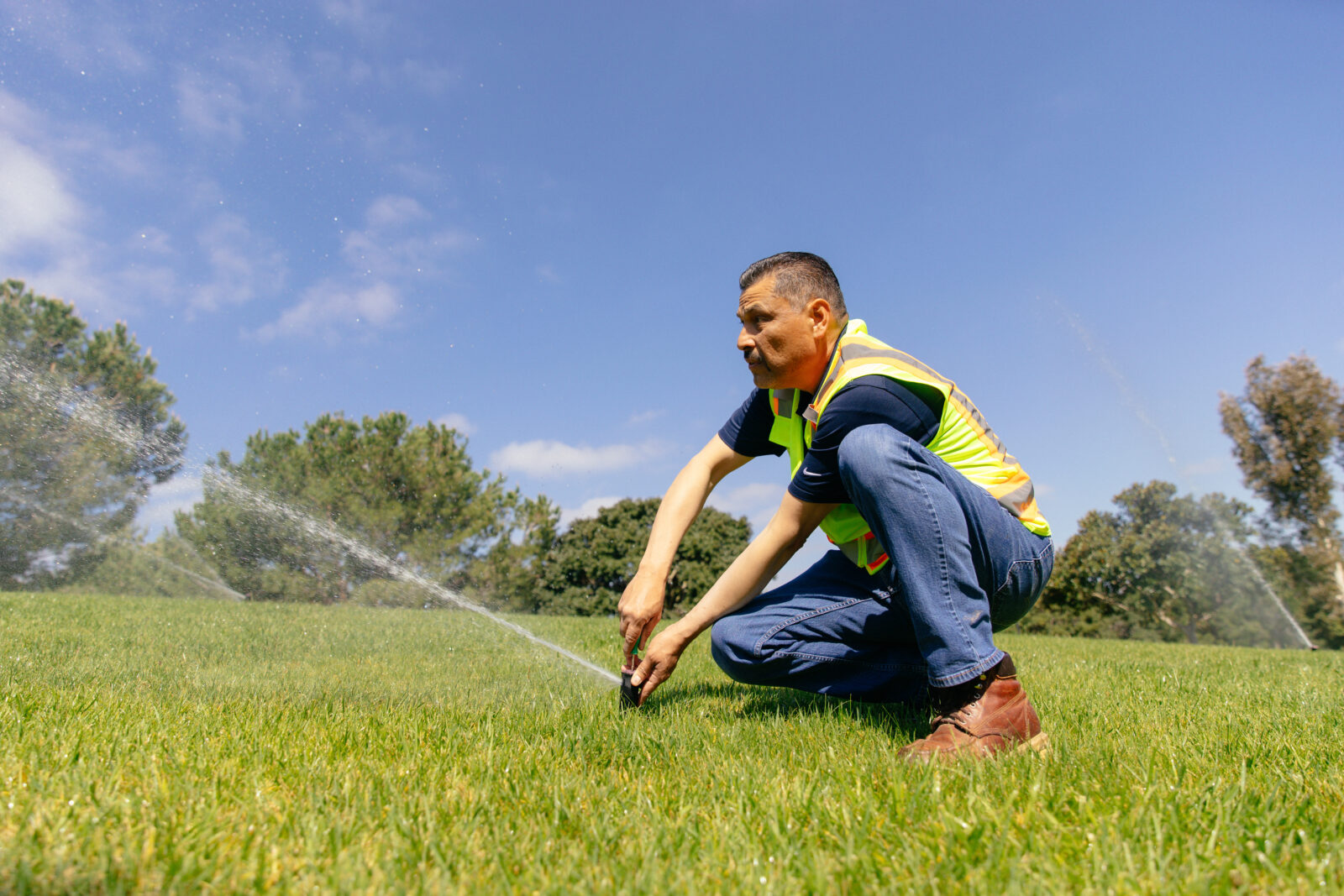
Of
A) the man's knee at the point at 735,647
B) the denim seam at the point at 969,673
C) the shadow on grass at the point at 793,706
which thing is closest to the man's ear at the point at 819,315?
the man's knee at the point at 735,647

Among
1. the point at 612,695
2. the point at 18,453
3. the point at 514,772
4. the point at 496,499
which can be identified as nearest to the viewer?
the point at 514,772

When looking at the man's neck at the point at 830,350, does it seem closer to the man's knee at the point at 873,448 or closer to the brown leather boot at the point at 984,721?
the man's knee at the point at 873,448

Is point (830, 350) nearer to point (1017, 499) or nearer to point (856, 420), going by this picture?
point (856, 420)

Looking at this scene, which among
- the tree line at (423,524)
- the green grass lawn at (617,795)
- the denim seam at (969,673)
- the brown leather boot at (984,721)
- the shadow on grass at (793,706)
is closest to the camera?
the green grass lawn at (617,795)

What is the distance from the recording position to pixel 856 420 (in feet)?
8.75

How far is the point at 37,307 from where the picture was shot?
29938 mm

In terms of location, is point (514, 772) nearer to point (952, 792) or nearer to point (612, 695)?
point (952, 792)

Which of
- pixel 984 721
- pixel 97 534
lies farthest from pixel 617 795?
pixel 97 534

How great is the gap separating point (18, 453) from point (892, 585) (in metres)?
32.0

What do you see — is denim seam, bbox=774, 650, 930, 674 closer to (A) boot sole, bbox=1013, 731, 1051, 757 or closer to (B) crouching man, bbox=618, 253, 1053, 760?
(B) crouching man, bbox=618, 253, 1053, 760

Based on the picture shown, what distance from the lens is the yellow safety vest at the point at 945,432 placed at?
2.74 meters

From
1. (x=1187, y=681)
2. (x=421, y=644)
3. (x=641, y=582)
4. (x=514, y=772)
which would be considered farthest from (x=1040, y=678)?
(x=421, y=644)

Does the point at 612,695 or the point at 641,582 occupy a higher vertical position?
the point at 641,582

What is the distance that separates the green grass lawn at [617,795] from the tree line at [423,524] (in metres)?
18.1
